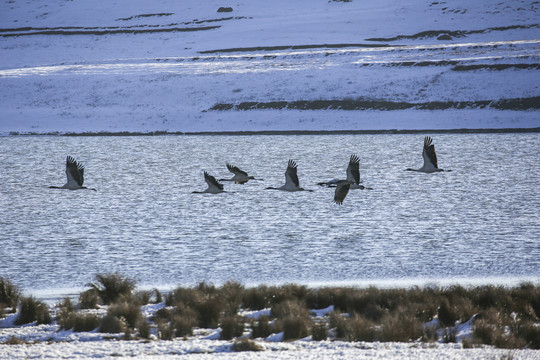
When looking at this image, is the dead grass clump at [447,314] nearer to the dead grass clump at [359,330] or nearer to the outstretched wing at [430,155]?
the dead grass clump at [359,330]

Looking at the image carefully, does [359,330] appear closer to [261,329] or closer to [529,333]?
[261,329]

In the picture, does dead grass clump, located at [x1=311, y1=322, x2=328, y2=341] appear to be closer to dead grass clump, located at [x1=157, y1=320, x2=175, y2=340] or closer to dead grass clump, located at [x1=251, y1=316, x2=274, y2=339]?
dead grass clump, located at [x1=251, y1=316, x2=274, y2=339]

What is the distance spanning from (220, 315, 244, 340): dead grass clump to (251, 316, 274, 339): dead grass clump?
Result: 0.19 metres

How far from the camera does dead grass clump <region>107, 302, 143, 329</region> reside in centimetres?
1183

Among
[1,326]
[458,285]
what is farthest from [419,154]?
[1,326]

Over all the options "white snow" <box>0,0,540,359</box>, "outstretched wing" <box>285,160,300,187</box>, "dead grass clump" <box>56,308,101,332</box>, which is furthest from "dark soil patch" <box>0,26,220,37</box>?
"dead grass clump" <box>56,308,101,332</box>

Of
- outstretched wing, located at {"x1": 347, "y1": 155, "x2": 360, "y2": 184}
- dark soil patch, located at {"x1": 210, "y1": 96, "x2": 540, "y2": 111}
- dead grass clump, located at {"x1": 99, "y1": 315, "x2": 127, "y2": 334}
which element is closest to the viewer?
dead grass clump, located at {"x1": 99, "y1": 315, "x2": 127, "y2": 334}

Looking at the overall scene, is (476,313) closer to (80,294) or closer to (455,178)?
(80,294)

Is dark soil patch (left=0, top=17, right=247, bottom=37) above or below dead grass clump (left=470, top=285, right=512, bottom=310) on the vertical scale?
above

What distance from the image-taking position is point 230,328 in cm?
1134

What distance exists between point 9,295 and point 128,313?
9.13 ft

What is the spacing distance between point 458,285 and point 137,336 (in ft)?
18.7

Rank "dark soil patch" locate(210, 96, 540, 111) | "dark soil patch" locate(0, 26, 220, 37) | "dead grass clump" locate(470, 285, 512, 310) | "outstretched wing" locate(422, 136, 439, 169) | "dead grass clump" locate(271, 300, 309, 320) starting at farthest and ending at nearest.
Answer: "dark soil patch" locate(0, 26, 220, 37), "dark soil patch" locate(210, 96, 540, 111), "outstretched wing" locate(422, 136, 439, 169), "dead grass clump" locate(470, 285, 512, 310), "dead grass clump" locate(271, 300, 309, 320)

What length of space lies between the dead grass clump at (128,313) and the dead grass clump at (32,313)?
3.17 feet
